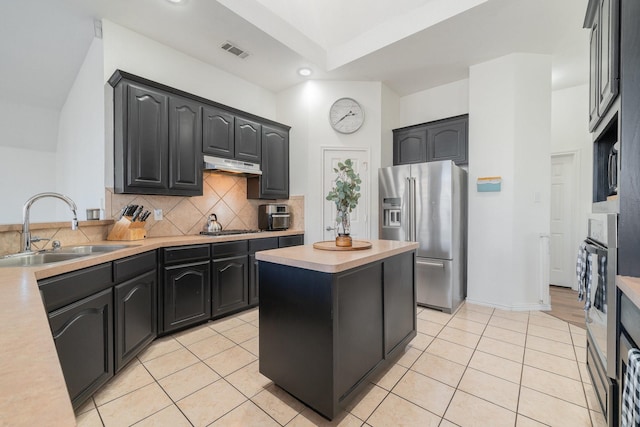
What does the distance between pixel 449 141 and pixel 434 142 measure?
0.19 m

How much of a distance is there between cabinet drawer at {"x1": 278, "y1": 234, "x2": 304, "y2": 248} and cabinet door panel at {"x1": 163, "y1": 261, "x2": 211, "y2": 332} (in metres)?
0.98

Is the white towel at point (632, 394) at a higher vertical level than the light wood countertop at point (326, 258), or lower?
lower

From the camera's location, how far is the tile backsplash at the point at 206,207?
2.88 m

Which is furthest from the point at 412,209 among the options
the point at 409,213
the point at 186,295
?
the point at 186,295

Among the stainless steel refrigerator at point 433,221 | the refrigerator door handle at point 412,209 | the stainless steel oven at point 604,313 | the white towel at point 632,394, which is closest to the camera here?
the white towel at point 632,394

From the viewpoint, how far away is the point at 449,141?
3781mm

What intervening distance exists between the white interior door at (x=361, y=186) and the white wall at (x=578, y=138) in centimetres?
284

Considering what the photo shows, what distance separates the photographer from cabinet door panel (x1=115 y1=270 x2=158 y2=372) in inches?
75.3

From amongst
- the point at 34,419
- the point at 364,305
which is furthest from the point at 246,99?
the point at 34,419

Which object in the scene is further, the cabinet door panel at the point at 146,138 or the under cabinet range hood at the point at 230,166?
the under cabinet range hood at the point at 230,166

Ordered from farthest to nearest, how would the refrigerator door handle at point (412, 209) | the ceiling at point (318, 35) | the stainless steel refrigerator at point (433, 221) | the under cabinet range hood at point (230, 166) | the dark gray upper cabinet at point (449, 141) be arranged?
the dark gray upper cabinet at point (449, 141), the refrigerator door handle at point (412, 209), the stainless steel refrigerator at point (433, 221), the under cabinet range hood at point (230, 166), the ceiling at point (318, 35)

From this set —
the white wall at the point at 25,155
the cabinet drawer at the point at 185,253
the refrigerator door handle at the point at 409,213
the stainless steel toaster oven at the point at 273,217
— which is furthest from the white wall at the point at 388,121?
the white wall at the point at 25,155

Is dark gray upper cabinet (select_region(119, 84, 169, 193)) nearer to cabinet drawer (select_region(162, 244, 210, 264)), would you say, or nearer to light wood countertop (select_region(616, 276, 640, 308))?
cabinet drawer (select_region(162, 244, 210, 264))

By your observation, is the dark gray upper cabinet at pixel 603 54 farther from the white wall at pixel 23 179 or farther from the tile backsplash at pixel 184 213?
the white wall at pixel 23 179
